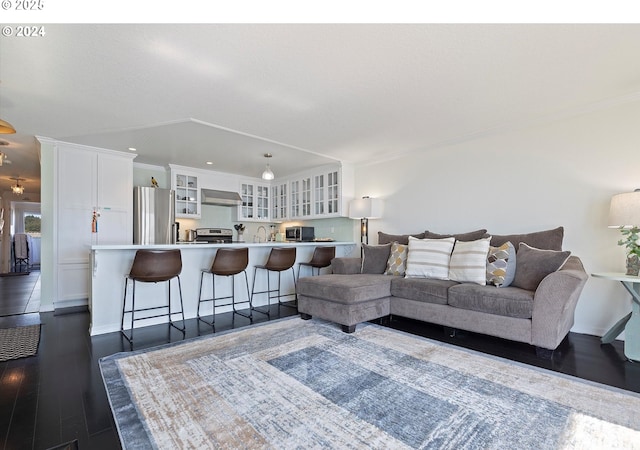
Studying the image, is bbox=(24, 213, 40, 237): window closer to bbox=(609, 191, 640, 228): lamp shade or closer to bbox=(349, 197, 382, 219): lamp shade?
bbox=(349, 197, 382, 219): lamp shade

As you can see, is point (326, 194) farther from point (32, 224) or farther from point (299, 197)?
point (32, 224)

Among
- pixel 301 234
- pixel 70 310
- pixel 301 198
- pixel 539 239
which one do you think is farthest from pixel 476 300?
pixel 70 310

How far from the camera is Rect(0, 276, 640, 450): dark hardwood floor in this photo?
157cm

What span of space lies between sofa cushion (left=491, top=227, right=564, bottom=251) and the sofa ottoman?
1.33 metres

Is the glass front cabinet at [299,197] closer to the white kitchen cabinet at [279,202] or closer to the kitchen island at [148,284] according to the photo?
the white kitchen cabinet at [279,202]

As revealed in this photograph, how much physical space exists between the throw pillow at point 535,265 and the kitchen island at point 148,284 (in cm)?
282

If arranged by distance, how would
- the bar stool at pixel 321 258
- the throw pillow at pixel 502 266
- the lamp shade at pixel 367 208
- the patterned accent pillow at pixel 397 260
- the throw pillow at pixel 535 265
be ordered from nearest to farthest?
the throw pillow at pixel 535 265, the throw pillow at pixel 502 266, the patterned accent pillow at pixel 397 260, the bar stool at pixel 321 258, the lamp shade at pixel 367 208

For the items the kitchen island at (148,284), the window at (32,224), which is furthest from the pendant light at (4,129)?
the window at (32,224)

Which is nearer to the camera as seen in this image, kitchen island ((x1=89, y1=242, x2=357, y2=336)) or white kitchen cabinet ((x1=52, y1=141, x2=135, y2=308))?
kitchen island ((x1=89, y1=242, x2=357, y2=336))

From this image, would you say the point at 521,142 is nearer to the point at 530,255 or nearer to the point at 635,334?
the point at 530,255

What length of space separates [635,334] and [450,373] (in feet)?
5.48

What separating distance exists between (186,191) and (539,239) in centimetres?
576

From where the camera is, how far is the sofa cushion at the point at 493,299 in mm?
2564

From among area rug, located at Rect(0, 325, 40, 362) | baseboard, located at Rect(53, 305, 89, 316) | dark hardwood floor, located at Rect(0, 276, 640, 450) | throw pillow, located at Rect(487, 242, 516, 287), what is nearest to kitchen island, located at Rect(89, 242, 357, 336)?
dark hardwood floor, located at Rect(0, 276, 640, 450)
